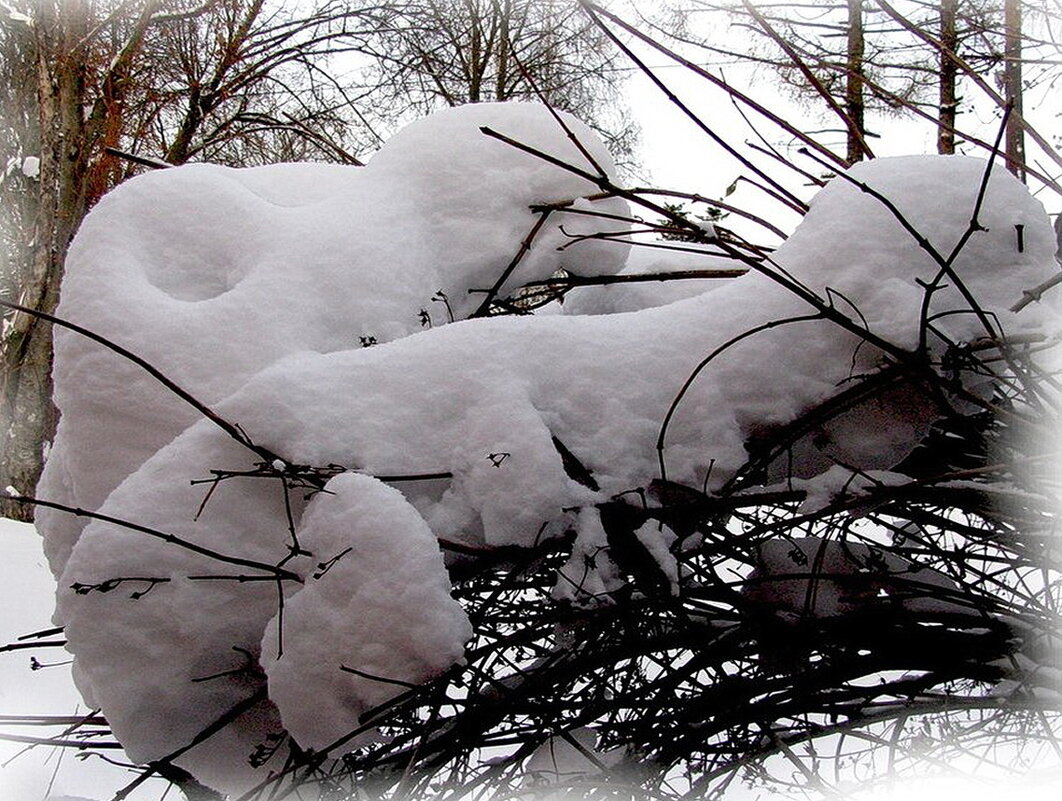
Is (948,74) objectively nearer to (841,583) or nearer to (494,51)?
(841,583)

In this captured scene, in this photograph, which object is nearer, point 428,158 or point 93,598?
point 93,598

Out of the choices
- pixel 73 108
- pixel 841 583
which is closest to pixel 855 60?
pixel 841 583

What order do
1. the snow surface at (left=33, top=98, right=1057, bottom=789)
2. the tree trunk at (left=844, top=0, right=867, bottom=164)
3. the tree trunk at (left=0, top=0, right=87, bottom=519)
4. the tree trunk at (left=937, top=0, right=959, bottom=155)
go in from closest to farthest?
the snow surface at (left=33, top=98, right=1057, bottom=789)
the tree trunk at (left=937, top=0, right=959, bottom=155)
the tree trunk at (left=844, top=0, right=867, bottom=164)
the tree trunk at (left=0, top=0, right=87, bottom=519)

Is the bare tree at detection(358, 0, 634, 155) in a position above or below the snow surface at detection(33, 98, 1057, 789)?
above

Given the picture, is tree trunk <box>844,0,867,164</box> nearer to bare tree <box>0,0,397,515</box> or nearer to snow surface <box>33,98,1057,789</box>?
snow surface <box>33,98,1057,789</box>

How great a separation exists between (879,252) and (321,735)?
0.99 m

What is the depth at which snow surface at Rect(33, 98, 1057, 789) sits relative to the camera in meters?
0.98

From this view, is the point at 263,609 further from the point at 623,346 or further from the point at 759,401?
the point at 759,401

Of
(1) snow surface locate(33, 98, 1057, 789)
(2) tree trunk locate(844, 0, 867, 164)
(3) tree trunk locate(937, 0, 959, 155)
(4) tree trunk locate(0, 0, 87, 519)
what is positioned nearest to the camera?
(1) snow surface locate(33, 98, 1057, 789)

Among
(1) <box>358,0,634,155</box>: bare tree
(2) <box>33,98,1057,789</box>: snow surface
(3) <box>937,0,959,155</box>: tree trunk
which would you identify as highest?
(1) <box>358,0,634,155</box>: bare tree

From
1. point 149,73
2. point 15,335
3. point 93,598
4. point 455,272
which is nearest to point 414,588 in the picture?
point 93,598

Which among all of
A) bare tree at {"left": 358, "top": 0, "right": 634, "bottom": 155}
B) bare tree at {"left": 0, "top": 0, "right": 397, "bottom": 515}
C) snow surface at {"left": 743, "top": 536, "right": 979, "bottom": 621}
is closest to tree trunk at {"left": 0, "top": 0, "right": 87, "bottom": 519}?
bare tree at {"left": 0, "top": 0, "right": 397, "bottom": 515}

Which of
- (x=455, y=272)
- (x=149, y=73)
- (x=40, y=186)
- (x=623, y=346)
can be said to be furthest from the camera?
(x=149, y=73)

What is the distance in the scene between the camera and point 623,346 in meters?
1.15
